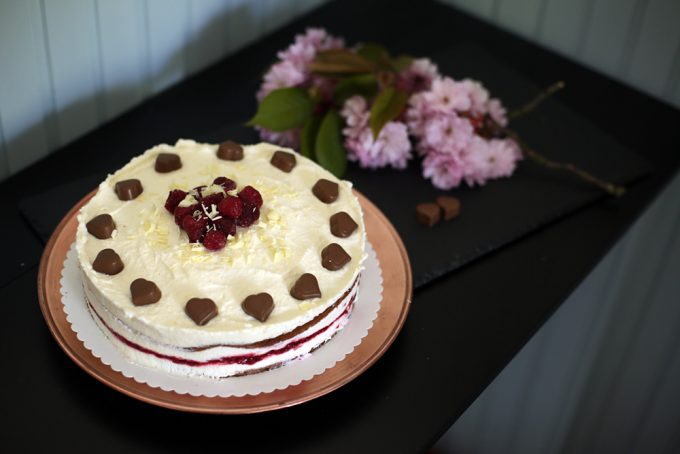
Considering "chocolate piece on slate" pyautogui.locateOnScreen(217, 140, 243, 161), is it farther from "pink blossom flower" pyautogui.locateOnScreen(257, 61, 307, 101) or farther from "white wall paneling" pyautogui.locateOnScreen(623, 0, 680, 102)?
"white wall paneling" pyautogui.locateOnScreen(623, 0, 680, 102)

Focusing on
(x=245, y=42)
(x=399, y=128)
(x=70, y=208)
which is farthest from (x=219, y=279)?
(x=245, y=42)

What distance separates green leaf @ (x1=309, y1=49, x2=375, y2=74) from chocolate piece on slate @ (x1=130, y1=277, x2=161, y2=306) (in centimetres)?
69

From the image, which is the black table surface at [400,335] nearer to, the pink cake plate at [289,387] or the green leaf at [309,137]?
the pink cake plate at [289,387]

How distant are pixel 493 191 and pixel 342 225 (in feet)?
1.65

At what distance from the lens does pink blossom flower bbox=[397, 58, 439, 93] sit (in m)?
1.79

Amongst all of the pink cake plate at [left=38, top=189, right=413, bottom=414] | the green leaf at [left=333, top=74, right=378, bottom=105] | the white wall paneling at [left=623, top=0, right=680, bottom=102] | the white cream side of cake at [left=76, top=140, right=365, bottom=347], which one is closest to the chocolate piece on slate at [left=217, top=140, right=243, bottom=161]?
the white cream side of cake at [left=76, top=140, right=365, bottom=347]

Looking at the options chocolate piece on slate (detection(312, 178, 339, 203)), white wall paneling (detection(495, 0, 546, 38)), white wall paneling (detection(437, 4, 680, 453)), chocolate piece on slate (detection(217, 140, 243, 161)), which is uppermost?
chocolate piece on slate (detection(217, 140, 243, 161))

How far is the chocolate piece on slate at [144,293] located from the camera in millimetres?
1197

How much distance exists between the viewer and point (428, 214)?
162 centimetres

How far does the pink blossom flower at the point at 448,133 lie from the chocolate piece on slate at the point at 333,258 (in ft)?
1.51

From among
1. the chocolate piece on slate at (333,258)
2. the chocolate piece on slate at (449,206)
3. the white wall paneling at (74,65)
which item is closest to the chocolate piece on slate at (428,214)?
the chocolate piece on slate at (449,206)

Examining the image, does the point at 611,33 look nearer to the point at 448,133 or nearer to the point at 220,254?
the point at 448,133

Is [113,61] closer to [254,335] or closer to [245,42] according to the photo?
[245,42]

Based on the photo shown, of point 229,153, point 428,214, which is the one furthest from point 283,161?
point 428,214
